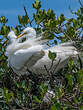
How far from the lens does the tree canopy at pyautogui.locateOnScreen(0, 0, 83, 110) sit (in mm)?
1327

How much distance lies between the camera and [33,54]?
1657 mm

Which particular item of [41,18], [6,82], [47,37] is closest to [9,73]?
[6,82]

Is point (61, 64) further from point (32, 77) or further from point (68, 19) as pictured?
point (68, 19)

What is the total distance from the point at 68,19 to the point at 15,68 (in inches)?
27.6

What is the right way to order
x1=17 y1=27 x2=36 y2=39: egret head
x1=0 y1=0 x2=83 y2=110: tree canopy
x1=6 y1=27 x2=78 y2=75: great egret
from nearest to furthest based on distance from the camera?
x1=0 y1=0 x2=83 y2=110: tree canopy, x1=6 y1=27 x2=78 y2=75: great egret, x1=17 y1=27 x2=36 y2=39: egret head

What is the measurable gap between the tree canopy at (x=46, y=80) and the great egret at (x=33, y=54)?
50 millimetres

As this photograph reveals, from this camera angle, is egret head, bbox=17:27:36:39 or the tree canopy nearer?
the tree canopy

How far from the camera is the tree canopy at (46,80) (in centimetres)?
133

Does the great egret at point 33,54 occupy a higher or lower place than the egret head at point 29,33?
lower

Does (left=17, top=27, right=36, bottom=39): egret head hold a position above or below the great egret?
above

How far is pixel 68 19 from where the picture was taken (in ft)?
7.07

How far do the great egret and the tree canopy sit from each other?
0.16ft

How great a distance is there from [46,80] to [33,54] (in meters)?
0.20

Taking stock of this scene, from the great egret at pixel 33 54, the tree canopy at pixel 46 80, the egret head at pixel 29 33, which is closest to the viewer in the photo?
the tree canopy at pixel 46 80
